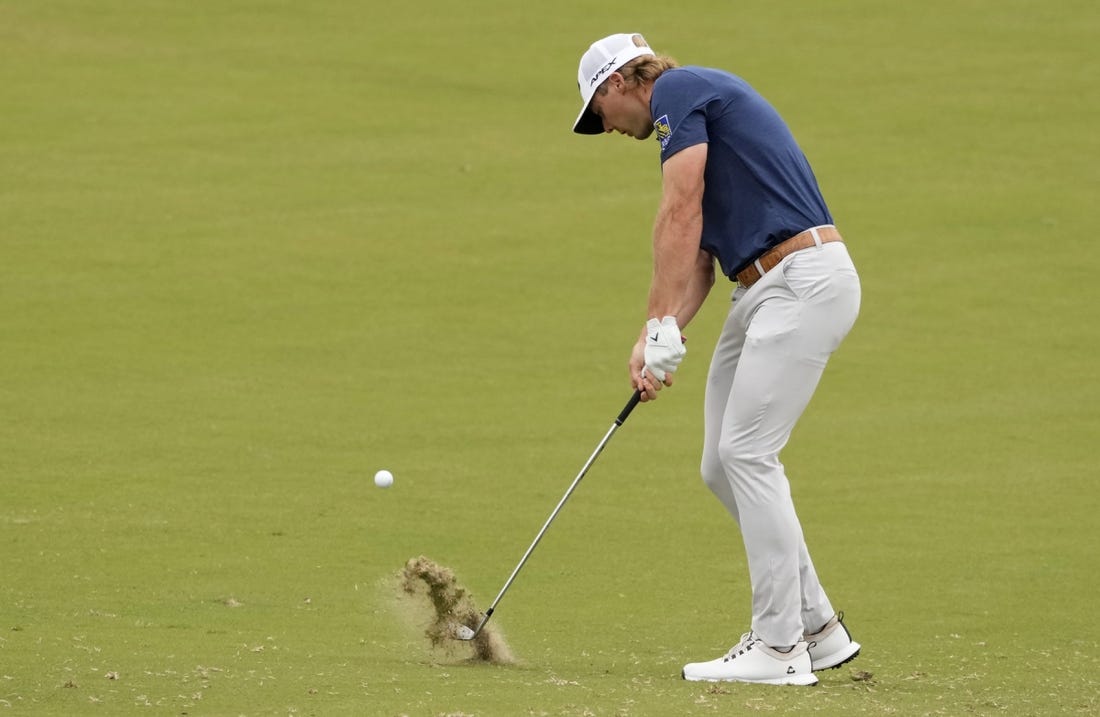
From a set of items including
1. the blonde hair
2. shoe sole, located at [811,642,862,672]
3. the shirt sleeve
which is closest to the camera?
the shirt sleeve

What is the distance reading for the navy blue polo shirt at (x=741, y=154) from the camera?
16.9ft

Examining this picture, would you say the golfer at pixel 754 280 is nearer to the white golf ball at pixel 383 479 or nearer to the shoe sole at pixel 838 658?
the shoe sole at pixel 838 658

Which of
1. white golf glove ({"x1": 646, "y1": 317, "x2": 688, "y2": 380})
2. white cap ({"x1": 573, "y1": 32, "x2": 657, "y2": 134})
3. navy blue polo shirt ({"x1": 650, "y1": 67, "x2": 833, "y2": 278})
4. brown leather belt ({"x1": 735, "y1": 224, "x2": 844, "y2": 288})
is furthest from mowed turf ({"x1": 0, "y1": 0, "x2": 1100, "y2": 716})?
white cap ({"x1": 573, "y1": 32, "x2": 657, "y2": 134})

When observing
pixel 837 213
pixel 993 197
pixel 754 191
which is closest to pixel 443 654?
pixel 754 191

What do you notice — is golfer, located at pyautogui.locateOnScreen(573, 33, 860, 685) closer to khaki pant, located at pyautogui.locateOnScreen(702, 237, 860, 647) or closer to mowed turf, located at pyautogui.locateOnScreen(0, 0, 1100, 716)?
khaki pant, located at pyautogui.locateOnScreen(702, 237, 860, 647)

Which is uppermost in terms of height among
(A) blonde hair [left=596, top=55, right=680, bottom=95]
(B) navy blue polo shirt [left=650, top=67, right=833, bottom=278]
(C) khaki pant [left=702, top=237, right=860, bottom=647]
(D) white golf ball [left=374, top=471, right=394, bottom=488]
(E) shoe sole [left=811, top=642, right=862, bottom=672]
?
(A) blonde hair [left=596, top=55, right=680, bottom=95]

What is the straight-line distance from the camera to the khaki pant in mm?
5176

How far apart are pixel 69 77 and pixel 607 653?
1573 cm

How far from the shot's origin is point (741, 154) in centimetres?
518

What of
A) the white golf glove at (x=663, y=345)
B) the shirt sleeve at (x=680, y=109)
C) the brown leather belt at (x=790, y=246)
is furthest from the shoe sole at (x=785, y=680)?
the shirt sleeve at (x=680, y=109)

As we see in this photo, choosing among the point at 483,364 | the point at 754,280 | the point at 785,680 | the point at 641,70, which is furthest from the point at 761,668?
the point at 483,364

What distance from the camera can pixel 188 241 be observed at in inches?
599

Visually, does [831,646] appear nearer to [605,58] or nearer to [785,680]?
[785,680]

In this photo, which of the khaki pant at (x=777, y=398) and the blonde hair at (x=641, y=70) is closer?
the khaki pant at (x=777, y=398)
